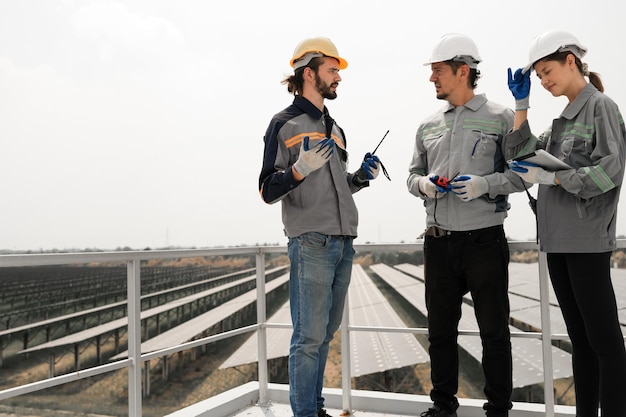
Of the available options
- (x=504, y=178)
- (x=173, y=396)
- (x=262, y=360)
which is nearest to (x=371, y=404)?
(x=262, y=360)

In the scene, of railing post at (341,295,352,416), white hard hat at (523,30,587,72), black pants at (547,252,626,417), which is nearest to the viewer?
black pants at (547,252,626,417)

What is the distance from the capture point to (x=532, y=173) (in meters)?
1.51

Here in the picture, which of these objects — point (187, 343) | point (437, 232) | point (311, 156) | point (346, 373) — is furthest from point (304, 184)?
point (346, 373)

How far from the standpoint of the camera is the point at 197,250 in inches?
80.0

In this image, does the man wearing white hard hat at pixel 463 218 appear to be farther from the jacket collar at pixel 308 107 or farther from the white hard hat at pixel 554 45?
the jacket collar at pixel 308 107

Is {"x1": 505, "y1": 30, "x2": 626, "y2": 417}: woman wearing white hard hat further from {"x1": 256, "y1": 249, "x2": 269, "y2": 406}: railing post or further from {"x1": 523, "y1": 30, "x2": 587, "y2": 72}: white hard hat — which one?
{"x1": 256, "y1": 249, "x2": 269, "y2": 406}: railing post

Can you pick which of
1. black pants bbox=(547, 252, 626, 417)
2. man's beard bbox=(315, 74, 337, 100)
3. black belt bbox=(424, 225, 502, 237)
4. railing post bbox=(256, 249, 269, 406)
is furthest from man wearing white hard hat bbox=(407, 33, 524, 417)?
railing post bbox=(256, 249, 269, 406)

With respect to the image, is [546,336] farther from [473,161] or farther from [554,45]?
[554,45]

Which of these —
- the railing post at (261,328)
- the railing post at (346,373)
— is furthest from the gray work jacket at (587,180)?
the railing post at (261,328)

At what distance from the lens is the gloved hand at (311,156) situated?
5.13ft

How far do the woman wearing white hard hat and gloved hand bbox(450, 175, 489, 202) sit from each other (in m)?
0.14

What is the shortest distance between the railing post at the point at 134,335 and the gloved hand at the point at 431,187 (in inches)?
45.6

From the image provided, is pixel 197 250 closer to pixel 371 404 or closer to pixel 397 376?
pixel 371 404

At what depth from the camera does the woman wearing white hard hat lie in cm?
142
